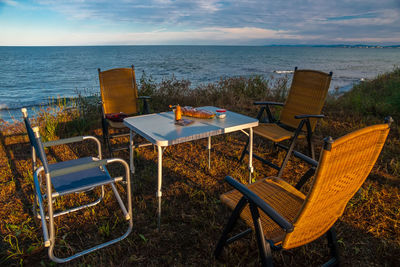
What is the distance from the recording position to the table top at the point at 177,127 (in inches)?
80.6

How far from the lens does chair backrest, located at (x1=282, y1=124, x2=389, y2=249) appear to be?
0.98 m

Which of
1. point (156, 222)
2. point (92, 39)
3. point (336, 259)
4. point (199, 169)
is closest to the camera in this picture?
point (336, 259)

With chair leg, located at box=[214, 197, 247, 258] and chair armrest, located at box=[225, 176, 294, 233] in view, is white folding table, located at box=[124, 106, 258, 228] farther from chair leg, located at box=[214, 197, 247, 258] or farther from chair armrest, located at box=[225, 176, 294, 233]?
chair armrest, located at box=[225, 176, 294, 233]

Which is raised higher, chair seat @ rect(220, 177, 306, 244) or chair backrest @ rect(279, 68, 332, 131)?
chair backrest @ rect(279, 68, 332, 131)

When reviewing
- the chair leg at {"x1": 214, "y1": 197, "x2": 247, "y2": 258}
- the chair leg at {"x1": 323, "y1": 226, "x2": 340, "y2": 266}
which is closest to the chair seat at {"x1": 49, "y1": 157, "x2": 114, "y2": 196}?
the chair leg at {"x1": 214, "y1": 197, "x2": 247, "y2": 258}

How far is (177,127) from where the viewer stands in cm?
238

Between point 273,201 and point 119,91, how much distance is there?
10.6 ft

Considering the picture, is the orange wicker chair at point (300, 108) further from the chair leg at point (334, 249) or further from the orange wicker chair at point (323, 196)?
the orange wicker chair at point (323, 196)

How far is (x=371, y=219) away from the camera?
221cm

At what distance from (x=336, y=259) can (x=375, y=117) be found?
14.9 feet

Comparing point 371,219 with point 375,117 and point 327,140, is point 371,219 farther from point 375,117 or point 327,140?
point 375,117

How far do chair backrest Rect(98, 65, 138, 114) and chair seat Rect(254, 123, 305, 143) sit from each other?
220cm

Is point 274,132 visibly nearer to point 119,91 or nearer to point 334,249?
point 334,249

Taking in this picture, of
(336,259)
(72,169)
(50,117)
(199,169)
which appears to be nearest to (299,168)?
(199,169)
